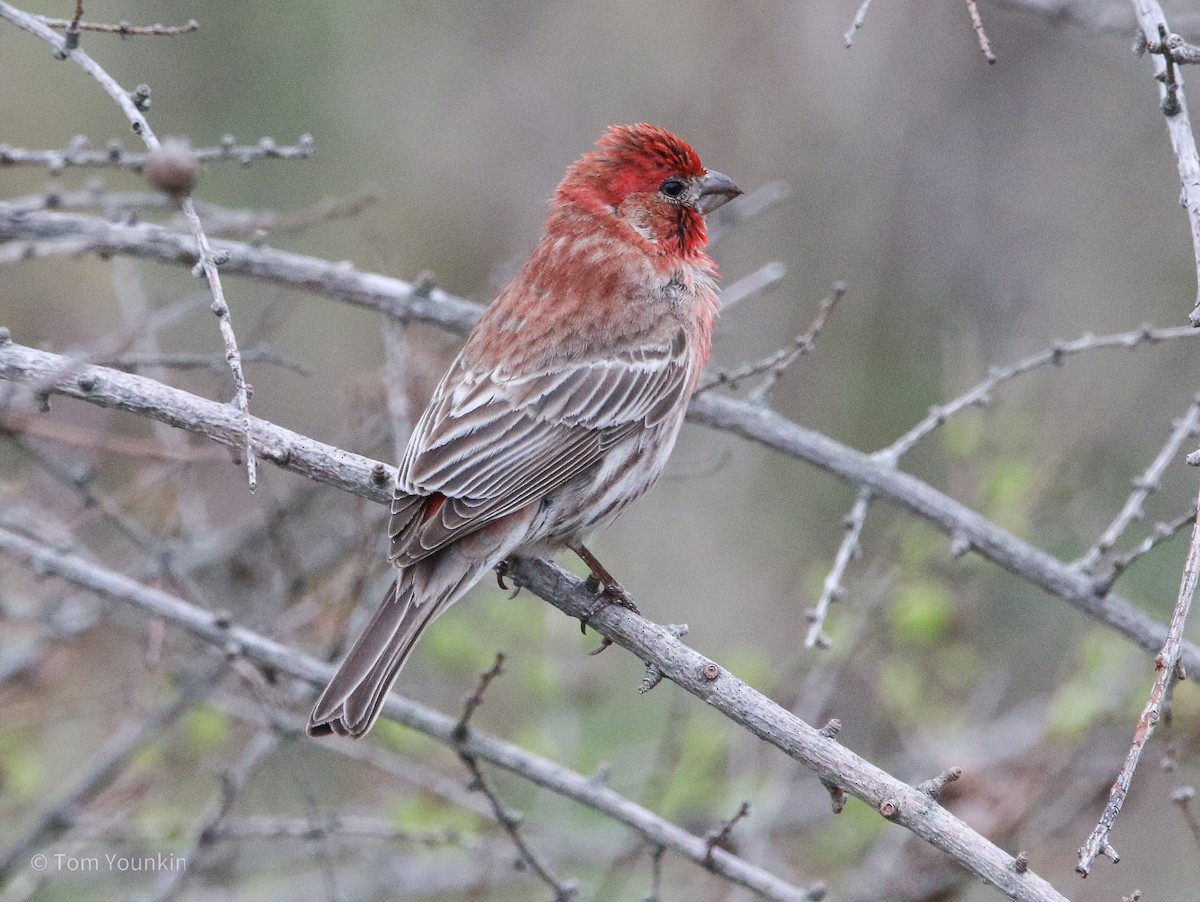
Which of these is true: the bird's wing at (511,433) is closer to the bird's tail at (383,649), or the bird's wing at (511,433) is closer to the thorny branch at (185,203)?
the bird's tail at (383,649)

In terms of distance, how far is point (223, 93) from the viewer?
9719 millimetres

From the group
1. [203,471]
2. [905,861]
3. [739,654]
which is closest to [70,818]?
[203,471]

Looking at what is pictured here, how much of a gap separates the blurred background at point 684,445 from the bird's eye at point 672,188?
2.36 feet

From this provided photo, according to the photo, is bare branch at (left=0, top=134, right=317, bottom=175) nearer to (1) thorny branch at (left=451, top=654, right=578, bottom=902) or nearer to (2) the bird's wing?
(2) the bird's wing

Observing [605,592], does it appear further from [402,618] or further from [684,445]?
[684,445]

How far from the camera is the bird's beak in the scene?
5570 mm

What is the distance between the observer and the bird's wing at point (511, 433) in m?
4.48

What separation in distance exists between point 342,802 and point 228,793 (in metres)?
3.19

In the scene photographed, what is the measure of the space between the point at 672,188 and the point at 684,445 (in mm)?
3076

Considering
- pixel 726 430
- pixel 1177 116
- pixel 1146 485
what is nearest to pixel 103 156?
pixel 726 430

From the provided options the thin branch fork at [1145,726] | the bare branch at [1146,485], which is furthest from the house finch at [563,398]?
the thin branch fork at [1145,726]

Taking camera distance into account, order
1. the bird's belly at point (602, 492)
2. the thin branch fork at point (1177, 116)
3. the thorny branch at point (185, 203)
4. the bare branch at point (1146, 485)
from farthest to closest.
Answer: the bird's belly at point (602, 492), the bare branch at point (1146, 485), the thin branch fork at point (1177, 116), the thorny branch at point (185, 203)

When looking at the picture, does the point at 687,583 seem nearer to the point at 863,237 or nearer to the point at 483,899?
the point at 863,237

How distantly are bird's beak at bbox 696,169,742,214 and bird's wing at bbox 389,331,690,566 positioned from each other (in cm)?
63
